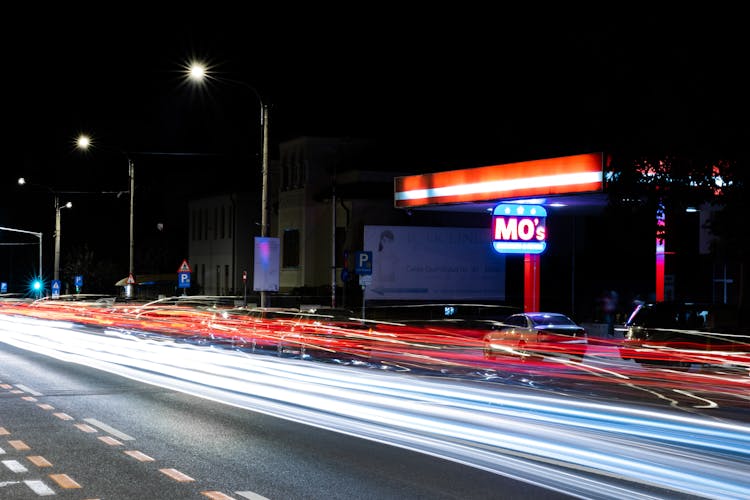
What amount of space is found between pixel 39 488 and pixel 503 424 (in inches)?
230

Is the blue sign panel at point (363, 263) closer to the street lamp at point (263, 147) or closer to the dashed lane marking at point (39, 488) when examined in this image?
the street lamp at point (263, 147)

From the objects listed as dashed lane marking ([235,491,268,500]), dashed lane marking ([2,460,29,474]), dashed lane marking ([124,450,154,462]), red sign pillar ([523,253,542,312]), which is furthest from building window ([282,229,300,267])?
dashed lane marking ([235,491,268,500])

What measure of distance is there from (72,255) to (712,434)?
311 ft

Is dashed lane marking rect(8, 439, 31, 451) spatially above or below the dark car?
below

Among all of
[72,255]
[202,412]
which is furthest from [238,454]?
[72,255]

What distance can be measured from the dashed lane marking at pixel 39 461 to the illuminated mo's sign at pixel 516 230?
2645cm

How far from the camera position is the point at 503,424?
1300 centimetres

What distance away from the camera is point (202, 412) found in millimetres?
14891

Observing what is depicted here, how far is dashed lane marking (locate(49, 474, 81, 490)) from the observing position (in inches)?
367

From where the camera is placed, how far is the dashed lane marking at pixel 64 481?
9.32 meters

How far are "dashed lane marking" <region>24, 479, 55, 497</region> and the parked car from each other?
710 inches

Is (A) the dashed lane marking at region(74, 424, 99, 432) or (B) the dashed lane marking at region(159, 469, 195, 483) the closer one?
(B) the dashed lane marking at region(159, 469, 195, 483)

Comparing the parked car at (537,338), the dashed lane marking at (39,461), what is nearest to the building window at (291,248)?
the parked car at (537,338)

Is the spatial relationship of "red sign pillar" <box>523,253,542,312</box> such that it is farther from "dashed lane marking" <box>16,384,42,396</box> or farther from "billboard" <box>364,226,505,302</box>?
"dashed lane marking" <box>16,384,42,396</box>
